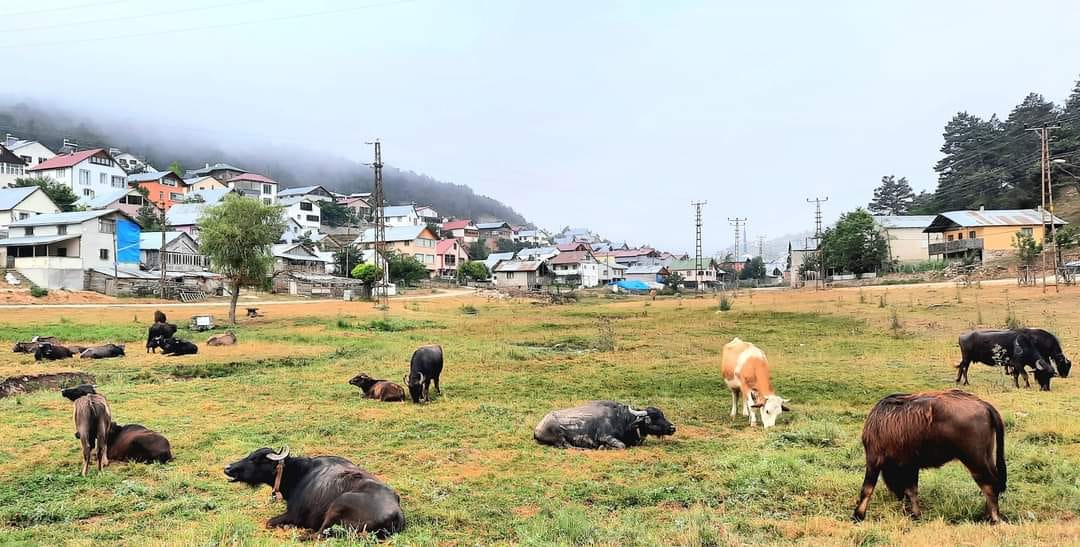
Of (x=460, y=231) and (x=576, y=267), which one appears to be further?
(x=460, y=231)

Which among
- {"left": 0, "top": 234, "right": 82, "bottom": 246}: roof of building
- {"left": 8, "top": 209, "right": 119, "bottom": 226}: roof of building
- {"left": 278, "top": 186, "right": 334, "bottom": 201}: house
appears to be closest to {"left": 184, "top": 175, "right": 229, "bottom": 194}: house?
{"left": 278, "top": 186, "right": 334, "bottom": 201}: house

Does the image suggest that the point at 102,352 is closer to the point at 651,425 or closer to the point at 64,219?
the point at 651,425

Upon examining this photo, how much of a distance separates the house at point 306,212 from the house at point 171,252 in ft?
113

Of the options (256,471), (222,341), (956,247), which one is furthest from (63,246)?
(956,247)

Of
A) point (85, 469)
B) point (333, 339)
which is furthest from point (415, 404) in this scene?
point (333, 339)

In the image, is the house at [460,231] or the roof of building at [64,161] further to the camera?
the house at [460,231]

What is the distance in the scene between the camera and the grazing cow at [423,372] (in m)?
13.9

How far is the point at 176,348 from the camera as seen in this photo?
859 inches

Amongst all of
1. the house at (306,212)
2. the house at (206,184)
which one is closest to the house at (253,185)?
the house at (206,184)

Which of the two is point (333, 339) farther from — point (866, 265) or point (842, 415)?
point (866, 265)

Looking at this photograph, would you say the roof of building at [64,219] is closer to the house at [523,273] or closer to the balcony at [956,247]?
the house at [523,273]

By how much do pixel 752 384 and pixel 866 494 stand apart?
5.36 meters

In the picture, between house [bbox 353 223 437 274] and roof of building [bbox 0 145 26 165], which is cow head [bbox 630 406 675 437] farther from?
roof of building [bbox 0 145 26 165]

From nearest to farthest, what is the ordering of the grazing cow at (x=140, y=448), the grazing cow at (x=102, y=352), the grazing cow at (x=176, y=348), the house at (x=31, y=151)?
the grazing cow at (x=140, y=448)
the grazing cow at (x=102, y=352)
the grazing cow at (x=176, y=348)
the house at (x=31, y=151)
